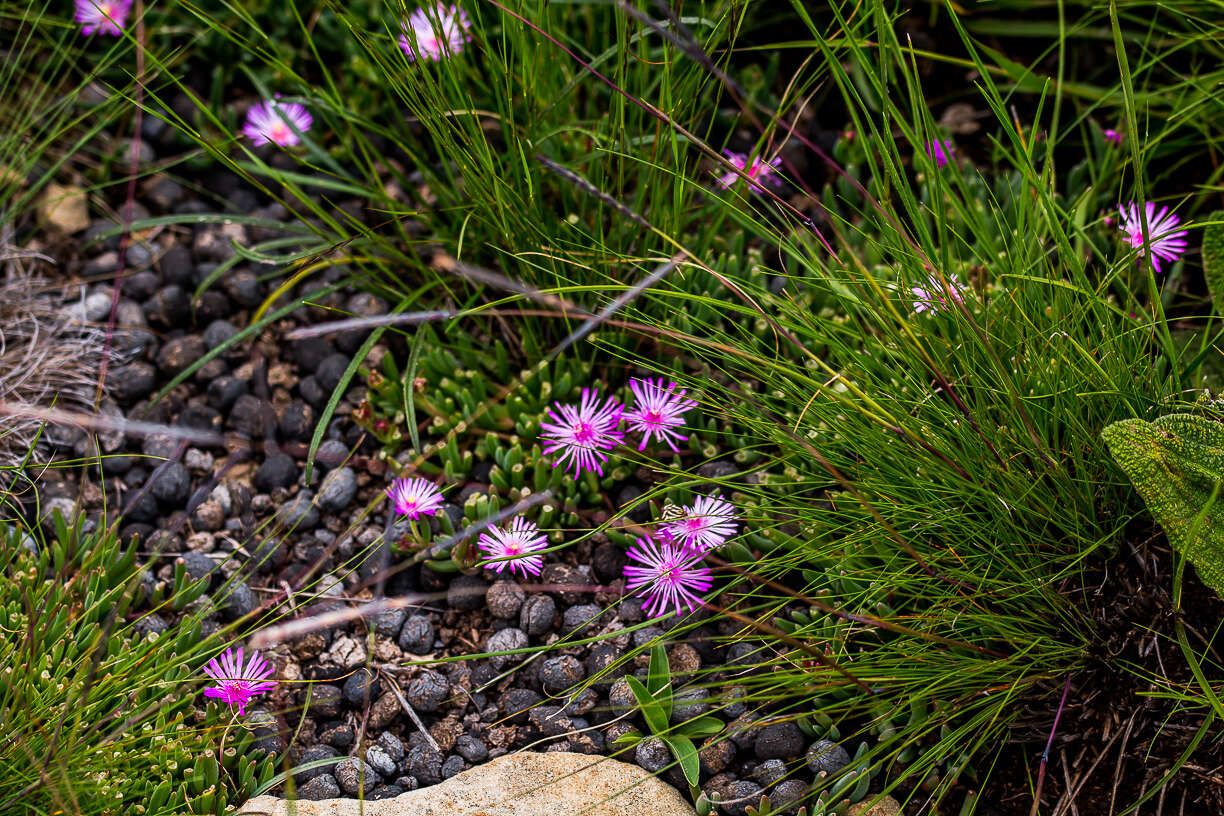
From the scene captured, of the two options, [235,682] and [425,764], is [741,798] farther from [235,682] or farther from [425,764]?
[235,682]

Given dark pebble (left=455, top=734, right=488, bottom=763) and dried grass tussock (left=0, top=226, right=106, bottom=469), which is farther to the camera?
dried grass tussock (left=0, top=226, right=106, bottom=469)

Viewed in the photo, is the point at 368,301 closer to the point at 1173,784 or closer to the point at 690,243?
the point at 690,243

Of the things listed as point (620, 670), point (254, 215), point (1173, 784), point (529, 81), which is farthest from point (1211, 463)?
point (254, 215)

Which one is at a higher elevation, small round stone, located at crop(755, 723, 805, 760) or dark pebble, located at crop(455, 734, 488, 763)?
dark pebble, located at crop(455, 734, 488, 763)

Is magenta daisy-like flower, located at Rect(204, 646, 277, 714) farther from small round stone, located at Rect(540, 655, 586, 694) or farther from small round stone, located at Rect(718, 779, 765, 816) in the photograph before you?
small round stone, located at Rect(718, 779, 765, 816)

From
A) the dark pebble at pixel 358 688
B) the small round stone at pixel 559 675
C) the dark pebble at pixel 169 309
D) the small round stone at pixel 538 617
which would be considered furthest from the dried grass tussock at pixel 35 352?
the small round stone at pixel 559 675

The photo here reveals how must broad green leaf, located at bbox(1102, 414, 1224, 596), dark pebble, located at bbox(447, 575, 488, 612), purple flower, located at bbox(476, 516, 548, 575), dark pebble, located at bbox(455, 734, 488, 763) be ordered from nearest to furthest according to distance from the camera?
1. broad green leaf, located at bbox(1102, 414, 1224, 596)
2. dark pebble, located at bbox(455, 734, 488, 763)
3. purple flower, located at bbox(476, 516, 548, 575)
4. dark pebble, located at bbox(447, 575, 488, 612)

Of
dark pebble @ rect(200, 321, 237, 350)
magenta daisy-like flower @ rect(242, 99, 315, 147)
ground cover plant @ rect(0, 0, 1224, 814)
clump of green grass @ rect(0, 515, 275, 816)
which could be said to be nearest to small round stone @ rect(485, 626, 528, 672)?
ground cover plant @ rect(0, 0, 1224, 814)
